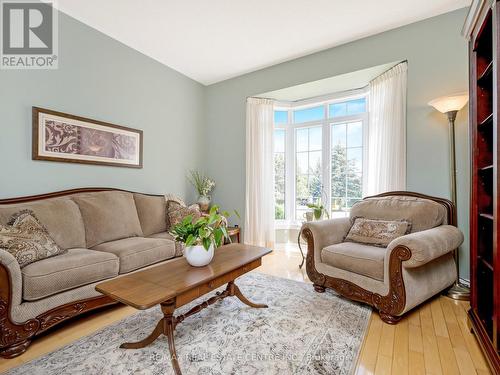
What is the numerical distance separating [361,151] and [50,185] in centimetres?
380

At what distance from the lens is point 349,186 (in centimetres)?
362

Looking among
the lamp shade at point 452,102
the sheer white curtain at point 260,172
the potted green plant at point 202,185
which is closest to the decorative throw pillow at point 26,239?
the potted green plant at point 202,185

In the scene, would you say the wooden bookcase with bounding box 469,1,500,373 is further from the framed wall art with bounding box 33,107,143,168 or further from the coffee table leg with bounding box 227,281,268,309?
the framed wall art with bounding box 33,107,143,168

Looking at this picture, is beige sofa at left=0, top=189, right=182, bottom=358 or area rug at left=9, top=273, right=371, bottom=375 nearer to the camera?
area rug at left=9, top=273, right=371, bottom=375

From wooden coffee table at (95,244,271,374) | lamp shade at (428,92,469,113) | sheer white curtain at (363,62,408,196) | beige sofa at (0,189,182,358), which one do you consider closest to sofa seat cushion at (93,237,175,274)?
beige sofa at (0,189,182,358)

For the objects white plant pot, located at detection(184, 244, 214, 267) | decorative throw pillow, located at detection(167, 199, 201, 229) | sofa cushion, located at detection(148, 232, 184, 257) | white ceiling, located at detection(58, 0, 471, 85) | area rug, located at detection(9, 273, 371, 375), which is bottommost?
area rug, located at detection(9, 273, 371, 375)

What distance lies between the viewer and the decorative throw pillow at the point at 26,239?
169 cm

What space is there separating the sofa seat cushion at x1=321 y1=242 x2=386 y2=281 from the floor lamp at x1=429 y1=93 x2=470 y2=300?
2.78 feet

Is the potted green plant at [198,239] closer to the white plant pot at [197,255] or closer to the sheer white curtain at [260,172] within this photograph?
the white plant pot at [197,255]

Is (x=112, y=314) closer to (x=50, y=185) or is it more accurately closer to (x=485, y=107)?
(x=50, y=185)

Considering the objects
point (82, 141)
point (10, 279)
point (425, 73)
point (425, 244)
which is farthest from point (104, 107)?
point (425, 73)

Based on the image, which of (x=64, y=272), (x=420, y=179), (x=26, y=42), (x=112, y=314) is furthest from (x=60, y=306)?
(x=420, y=179)

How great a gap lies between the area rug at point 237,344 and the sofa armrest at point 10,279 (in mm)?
398

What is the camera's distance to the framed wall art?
2.43m
